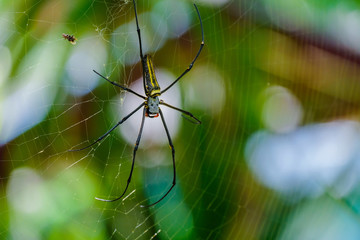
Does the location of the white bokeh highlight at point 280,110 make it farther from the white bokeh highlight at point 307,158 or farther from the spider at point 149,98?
the spider at point 149,98

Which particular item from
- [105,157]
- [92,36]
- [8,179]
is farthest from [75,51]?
[8,179]

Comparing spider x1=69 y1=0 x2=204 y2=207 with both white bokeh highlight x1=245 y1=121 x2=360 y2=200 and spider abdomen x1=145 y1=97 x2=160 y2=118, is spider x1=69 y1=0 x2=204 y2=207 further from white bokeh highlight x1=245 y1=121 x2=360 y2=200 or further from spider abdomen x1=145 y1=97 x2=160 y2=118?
white bokeh highlight x1=245 y1=121 x2=360 y2=200

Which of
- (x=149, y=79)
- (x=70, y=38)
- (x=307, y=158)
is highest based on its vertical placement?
(x=70, y=38)

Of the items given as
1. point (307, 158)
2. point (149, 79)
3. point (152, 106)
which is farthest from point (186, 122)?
point (307, 158)

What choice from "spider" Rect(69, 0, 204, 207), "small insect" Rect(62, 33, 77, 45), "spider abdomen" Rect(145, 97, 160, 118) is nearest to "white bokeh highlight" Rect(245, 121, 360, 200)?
"spider" Rect(69, 0, 204, 207)

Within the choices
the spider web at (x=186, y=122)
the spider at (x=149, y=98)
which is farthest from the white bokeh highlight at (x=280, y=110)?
the spider at (x=149, y=98)

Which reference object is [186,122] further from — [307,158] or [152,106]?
[307,158]

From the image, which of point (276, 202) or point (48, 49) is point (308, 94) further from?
point (48, 49)

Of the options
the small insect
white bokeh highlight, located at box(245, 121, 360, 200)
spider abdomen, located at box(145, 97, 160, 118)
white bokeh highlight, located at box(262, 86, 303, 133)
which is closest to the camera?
the small insect
